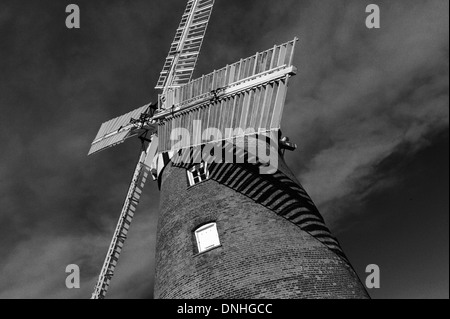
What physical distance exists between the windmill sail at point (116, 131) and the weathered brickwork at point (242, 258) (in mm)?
4242

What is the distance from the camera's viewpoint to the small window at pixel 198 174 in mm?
10034

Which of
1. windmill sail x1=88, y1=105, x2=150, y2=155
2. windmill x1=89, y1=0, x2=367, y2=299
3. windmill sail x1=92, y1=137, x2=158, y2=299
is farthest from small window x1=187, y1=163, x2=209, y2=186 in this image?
windmill sail x1=88, y1=105, x2=150, y2=155

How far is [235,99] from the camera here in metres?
9.41

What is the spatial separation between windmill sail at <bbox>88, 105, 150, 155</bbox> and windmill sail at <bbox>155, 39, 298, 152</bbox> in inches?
82.5

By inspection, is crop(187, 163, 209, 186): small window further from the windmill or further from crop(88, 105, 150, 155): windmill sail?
crop(88, 105, 150, 155): windmill sail

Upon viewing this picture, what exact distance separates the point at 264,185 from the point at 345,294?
2907 mm

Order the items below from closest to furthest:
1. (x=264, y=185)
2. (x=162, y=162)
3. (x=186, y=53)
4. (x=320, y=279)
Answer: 1. (x=320, y=279)
2. (x=264, y=185)
3. (x=162, y=162)
4. (x=186, y=53)


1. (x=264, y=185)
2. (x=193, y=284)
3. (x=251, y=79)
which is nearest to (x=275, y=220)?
(x=264, y=185)

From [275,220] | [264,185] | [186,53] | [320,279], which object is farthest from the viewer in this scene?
[186,53]

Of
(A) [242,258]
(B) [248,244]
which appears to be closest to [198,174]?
(B) [248,244]

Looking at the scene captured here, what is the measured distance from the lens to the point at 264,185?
366 inches

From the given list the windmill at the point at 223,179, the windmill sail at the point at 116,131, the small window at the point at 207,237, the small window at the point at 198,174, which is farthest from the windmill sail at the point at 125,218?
the small window at the point at 207,237

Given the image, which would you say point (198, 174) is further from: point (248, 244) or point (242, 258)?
point (242, 258)
